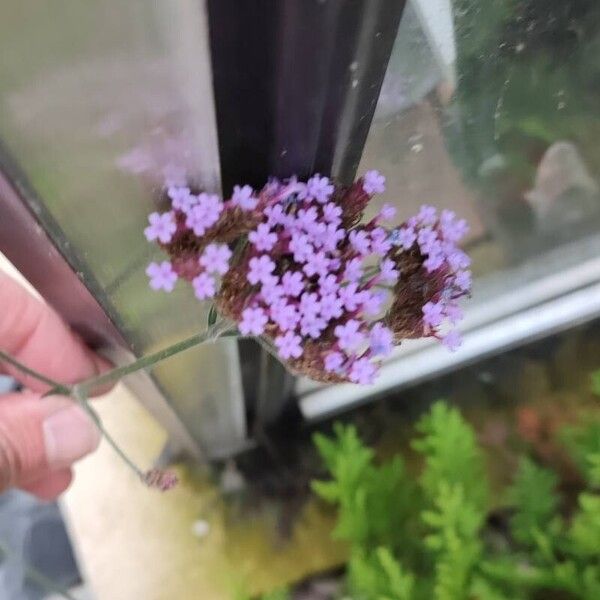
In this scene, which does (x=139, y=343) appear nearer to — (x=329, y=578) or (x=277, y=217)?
(x=277, y=217)

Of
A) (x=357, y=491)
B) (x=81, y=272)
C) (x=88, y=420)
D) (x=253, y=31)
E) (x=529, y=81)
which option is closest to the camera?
(x=253, y=31)

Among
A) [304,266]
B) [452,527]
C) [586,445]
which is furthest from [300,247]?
[586,445]

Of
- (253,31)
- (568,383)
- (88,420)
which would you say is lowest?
(253,31)

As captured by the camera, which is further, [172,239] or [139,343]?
[139,343]

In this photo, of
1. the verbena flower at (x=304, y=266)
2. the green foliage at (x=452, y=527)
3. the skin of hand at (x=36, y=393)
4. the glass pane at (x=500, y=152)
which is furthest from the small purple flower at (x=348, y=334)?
the green foliage at (x=452, y=527)

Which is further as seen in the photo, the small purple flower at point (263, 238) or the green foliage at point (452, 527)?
the green foliage at point (452, 527)

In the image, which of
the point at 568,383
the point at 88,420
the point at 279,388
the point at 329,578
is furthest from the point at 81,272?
the point at 568,383

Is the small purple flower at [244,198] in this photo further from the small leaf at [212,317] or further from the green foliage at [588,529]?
the green foliage at [588,529]

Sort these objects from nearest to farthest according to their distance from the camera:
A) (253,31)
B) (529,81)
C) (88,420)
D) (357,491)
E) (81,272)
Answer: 1. (253,31)
2. (81,272)
3. (529,81)
4. (88,420)
5. (357,491)
